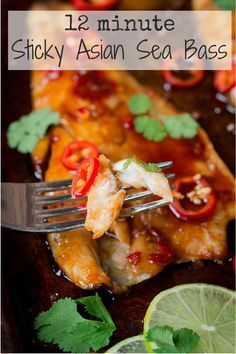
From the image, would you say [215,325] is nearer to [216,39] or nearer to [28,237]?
[28,237]

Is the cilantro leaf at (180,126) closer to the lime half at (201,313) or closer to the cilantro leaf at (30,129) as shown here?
the cilantro leaf at (30,129)

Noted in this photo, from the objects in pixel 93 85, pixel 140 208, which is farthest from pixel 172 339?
pixel 93 85

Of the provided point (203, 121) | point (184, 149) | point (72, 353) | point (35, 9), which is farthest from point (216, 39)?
point (72, 353)

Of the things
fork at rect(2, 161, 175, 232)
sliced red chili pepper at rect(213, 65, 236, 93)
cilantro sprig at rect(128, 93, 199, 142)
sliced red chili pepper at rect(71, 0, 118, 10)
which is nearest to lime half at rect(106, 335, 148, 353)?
fork at rect(2, 161, 175, 232)

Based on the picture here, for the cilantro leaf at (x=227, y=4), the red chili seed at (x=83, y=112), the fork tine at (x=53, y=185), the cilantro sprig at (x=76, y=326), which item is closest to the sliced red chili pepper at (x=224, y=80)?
the cilantro leaf at (x=227, y=4)

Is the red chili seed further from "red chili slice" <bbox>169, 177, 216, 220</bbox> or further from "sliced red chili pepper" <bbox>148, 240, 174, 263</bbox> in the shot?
"sliced red chili pepper" <bbox>148, 240, 174, 263</bbox>

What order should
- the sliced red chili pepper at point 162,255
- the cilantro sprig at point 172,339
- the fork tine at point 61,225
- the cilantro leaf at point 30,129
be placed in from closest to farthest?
the cilantro sprig at point 172,339, the fork tine at point 61,225, the sliced red chili pepper at point 162,255, the cilantro leaf at point 30,129
